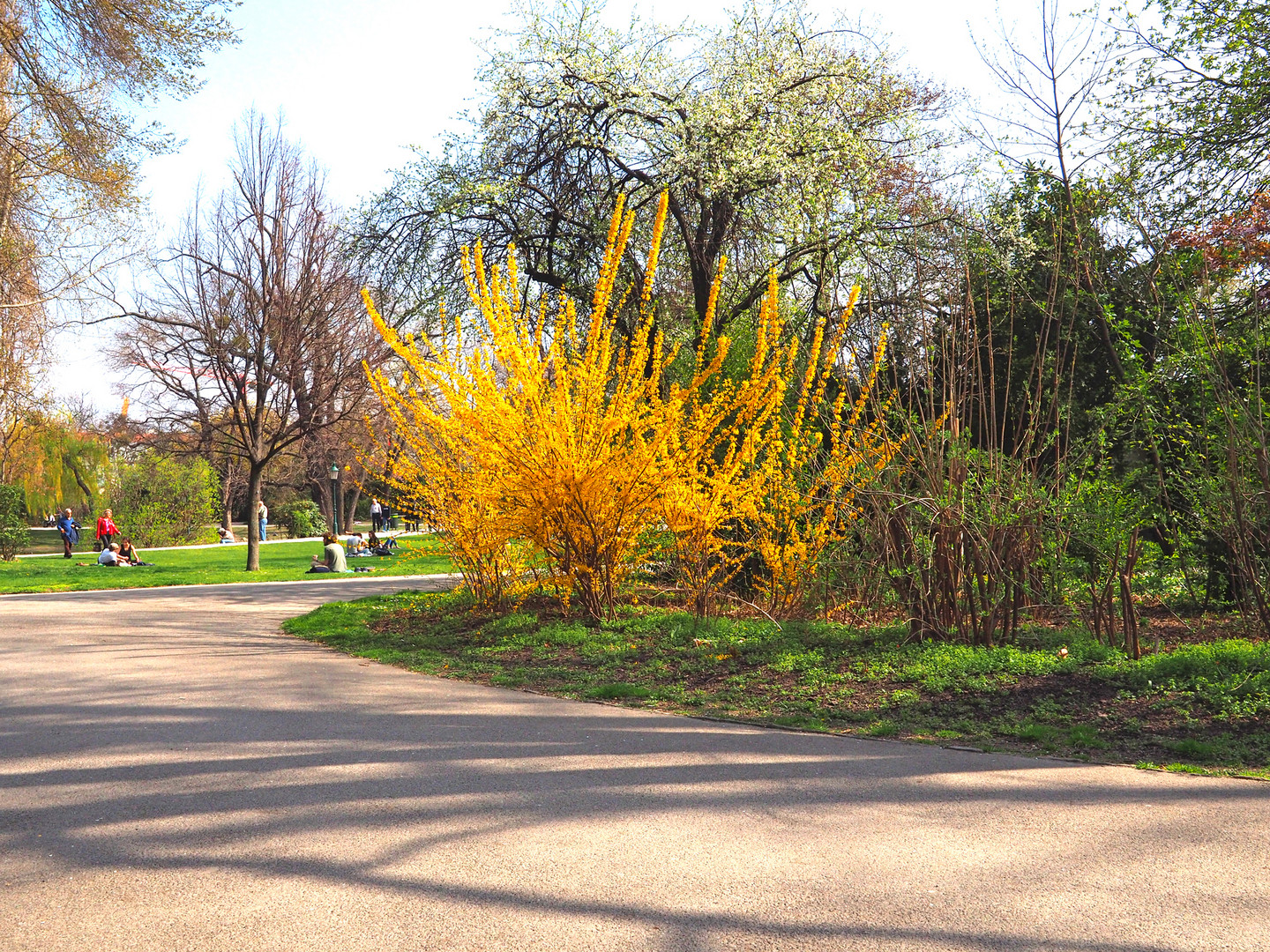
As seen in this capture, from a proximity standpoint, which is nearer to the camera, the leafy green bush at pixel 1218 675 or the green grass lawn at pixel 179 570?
the leafy green bush at pixel 1218 675

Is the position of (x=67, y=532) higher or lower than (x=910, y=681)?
higher

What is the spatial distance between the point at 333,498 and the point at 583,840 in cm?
3750

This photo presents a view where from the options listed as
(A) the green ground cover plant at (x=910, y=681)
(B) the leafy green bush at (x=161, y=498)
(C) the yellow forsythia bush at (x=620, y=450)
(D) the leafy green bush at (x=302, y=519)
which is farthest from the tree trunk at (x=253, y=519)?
(D) the leafy green bush at (x=302, y=519)

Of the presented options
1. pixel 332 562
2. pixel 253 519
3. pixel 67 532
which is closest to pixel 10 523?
pixel 67 532

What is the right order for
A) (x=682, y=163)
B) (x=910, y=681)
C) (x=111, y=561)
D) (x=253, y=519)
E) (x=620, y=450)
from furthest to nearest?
(x=111, y=561), (x=253, y=519), (x=682, y=163), (x=620, y=450), (x=910, y=681)

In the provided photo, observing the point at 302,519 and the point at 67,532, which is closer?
the point at 67,532

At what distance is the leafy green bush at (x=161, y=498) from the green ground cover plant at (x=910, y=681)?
2728cm

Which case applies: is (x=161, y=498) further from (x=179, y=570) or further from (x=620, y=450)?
(x=620, y=450)

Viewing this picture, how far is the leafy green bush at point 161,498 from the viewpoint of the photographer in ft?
108

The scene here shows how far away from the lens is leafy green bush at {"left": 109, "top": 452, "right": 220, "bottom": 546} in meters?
33.0

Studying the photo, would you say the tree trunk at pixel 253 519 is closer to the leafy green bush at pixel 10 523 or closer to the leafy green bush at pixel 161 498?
the leafy green bush at pixel 10 523

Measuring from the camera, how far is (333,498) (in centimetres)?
3922

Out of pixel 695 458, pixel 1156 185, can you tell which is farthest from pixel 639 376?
pixel 1156 185

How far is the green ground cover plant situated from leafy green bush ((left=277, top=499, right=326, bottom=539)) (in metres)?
33.4
